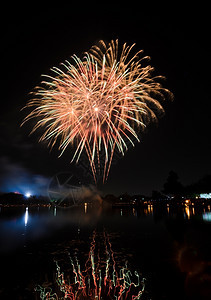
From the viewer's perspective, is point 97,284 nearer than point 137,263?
Yes

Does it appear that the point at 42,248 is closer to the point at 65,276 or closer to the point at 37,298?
the point at 65,276

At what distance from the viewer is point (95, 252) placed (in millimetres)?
17000

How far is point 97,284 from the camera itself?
10.5 m

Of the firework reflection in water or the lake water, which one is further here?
the lake water

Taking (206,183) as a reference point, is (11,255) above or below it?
below

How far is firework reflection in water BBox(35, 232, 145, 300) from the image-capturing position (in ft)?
30.1

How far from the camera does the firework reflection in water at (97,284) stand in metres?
9.16

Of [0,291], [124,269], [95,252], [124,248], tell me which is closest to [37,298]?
[0,291]

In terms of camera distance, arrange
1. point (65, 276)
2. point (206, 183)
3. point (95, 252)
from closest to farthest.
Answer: point (65, 276), point (95, 252), point (206, 183)

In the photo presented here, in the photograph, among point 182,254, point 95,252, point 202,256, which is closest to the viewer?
point 202,256

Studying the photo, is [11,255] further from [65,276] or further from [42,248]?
[65,276]

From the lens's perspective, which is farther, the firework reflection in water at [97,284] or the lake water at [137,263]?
the lake water at [137,263]

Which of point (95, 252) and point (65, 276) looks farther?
point (95, 252)

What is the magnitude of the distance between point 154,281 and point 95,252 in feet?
24.5
